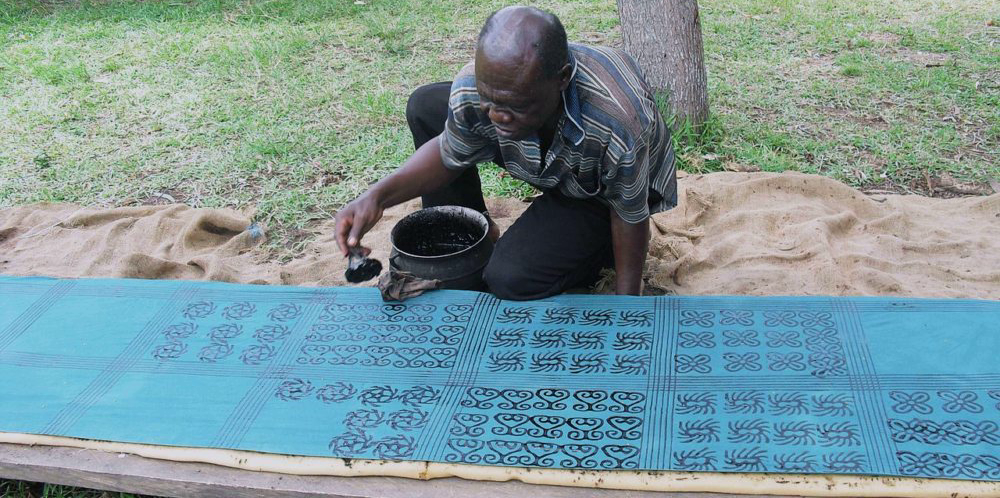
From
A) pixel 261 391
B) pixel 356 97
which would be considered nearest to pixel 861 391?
pixel 261 391

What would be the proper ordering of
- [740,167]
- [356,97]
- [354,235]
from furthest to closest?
[356,97], [740,167], [354,235]

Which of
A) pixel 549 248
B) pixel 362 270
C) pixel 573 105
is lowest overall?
pixel 549 248

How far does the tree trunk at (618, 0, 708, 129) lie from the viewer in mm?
3631

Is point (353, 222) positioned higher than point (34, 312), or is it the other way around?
point (353, 222)

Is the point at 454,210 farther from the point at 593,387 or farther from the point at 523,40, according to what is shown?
the point at 523,40

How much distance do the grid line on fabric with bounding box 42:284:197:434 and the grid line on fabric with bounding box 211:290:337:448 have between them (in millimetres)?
437

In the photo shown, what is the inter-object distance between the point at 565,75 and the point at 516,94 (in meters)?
0.17

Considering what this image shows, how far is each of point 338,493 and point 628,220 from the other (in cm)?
108

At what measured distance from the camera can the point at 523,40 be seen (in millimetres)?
1820

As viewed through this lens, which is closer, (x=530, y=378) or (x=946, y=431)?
(x=946, y=431)

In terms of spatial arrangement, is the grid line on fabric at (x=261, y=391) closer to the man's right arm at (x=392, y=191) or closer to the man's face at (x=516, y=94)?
the man's right arm at (x=392, y=191)

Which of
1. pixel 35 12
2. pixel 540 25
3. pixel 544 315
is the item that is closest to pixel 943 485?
pixel 544 315

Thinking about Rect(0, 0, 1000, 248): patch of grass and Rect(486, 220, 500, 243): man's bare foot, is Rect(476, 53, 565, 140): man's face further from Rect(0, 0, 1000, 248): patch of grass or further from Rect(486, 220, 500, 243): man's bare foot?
Rect(0, 0, 1000, 248): patch of grass

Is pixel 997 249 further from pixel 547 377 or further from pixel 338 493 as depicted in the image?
pixel 338 493
